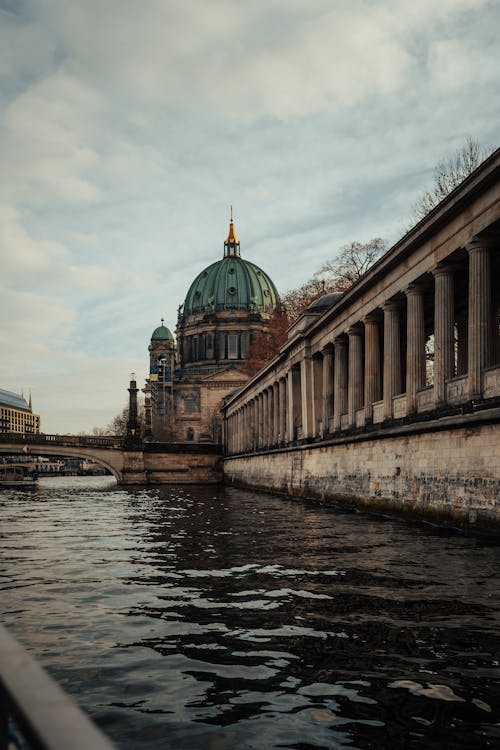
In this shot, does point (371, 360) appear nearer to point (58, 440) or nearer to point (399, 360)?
point (399, 360)

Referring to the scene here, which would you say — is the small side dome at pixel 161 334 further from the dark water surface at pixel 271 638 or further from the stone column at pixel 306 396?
the dark water surface at pixel 271 638

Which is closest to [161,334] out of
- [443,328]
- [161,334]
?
[161,334]

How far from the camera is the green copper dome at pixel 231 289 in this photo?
141875 millimetres

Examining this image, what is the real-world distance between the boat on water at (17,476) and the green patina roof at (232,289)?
41210 millimetres

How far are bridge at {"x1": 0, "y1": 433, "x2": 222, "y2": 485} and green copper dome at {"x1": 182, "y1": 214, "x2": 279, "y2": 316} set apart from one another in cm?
6378

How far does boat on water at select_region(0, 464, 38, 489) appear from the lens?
94406mm

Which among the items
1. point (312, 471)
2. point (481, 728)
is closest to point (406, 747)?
point (481, 728)

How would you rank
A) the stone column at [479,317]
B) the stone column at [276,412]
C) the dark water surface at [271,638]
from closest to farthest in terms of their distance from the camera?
the dark water surface at [271,638] → the stone column at [479,317] → the stone column at [276,412]

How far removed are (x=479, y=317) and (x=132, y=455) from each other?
190 ft

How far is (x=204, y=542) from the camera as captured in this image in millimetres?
16750

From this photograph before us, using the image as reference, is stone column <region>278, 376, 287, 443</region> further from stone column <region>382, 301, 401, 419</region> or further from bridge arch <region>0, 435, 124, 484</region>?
bridge arch <region>0, 435, 124, 484</region>

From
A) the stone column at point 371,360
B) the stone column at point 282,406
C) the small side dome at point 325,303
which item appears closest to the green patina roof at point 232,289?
the stone column at point 282,406

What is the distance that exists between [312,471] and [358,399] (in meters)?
4.72

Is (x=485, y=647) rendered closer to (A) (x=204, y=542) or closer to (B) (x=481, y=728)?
(B) (x=481, y=728)
